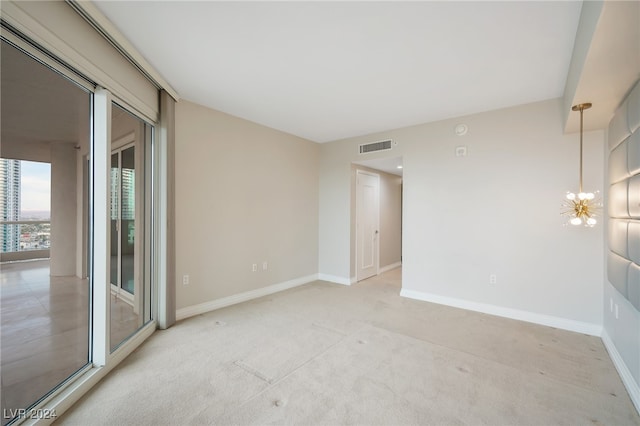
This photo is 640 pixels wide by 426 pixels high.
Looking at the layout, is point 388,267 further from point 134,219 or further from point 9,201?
point 9,201

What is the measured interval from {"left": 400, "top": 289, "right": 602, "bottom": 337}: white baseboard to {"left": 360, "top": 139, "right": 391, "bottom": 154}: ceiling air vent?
2443mm

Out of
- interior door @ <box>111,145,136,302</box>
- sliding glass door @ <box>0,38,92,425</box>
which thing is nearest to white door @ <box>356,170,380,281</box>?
interior door @ <box>111,145,136,302</box>

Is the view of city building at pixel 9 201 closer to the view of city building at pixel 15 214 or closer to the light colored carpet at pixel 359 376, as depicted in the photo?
the view of city building at pixel 15 214

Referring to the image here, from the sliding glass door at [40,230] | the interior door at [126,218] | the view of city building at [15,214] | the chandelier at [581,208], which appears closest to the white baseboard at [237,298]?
the interior door at [126,218]

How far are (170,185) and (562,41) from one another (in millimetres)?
4003

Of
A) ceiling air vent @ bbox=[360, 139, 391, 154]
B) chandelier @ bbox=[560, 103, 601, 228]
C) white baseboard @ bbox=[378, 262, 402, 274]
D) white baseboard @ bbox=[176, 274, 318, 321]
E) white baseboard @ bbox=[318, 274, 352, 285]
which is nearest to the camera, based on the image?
chandelier @ bbox=[560, 103, 601, 228]

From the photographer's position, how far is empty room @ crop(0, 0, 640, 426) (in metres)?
1.93

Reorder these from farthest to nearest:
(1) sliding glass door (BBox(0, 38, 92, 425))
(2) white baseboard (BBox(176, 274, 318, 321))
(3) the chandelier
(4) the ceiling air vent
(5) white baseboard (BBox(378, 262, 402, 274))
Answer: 1. (5) white baseboard (BBox(378, 262, 402, 274))
2. (4) the ceiling air vent
3. (2) white baseboard (BBox(176, 274, 318, 321))
4. (3) the chandelier
5. (1) sliding glass door (BBox(0, 38, 92, 425))

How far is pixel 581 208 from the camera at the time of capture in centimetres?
307

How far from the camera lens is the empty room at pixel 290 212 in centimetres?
193

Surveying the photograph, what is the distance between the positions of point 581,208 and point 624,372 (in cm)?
163

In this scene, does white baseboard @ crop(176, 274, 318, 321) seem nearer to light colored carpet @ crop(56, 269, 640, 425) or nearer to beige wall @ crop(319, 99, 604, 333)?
light colored carpet @ crop(56, 269, 640, 425)

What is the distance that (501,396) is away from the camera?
206cm

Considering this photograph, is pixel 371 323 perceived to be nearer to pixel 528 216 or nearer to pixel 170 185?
pixel 528 216
